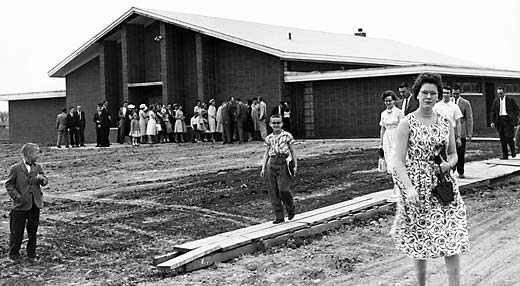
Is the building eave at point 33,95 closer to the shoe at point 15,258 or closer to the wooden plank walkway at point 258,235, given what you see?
the wooden plank walkway at point 258,235

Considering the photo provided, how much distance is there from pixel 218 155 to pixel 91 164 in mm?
4105

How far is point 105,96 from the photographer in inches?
1372

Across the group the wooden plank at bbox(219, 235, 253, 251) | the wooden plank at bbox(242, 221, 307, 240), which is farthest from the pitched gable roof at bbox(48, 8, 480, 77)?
the wooden plank at bbox(219, 235, 253, 251)

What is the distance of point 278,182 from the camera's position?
32.6 ft

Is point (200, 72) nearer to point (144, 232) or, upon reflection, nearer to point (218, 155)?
point (218, 155)

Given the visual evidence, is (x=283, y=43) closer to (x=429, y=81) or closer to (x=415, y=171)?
(x=429, y=81)

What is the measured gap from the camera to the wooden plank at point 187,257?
806 centimetres

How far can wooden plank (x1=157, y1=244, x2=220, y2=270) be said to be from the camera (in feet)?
26.5

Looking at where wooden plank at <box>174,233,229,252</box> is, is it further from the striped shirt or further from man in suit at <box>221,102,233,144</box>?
man in suit at <box>221,102,233,144</box>

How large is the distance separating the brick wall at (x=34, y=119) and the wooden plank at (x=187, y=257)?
105 ft

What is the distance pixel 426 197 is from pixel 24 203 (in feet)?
19.2

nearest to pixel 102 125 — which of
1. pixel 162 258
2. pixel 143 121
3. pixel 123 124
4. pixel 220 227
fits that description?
pixel 143 121

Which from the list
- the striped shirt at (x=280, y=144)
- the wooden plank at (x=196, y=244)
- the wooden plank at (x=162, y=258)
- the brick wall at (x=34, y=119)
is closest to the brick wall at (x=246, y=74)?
the brick wall at (x=34, y=119)

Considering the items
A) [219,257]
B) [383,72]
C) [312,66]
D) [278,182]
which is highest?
[312,66]
